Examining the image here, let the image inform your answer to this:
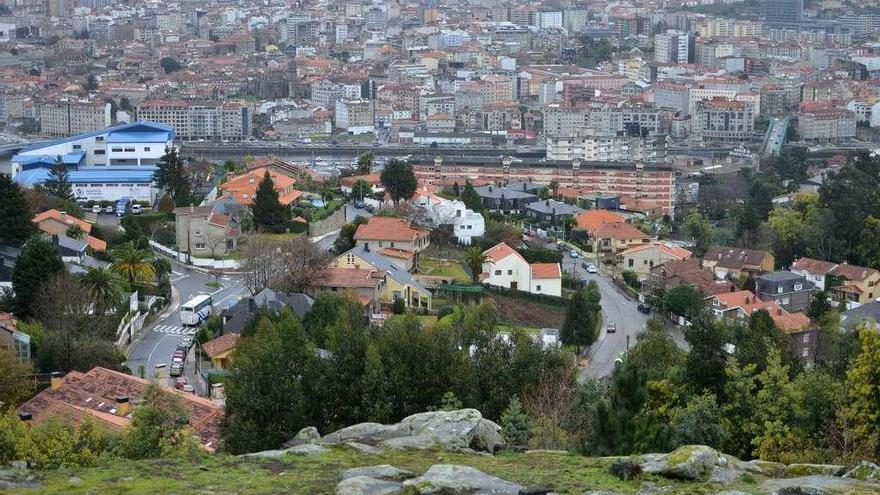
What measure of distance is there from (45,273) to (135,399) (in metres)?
4.14

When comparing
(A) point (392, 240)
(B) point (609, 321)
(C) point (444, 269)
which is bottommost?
(B) point (609, 321)

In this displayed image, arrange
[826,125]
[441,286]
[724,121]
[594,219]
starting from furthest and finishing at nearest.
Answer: [724,121] < [826,125] < [594,219] < [441,286]

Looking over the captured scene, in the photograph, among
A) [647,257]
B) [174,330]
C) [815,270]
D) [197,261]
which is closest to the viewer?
[174,330]

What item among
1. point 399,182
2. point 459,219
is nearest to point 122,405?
point 459,219

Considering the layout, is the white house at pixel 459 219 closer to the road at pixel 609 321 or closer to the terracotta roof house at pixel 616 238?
the road at pixel 609 321

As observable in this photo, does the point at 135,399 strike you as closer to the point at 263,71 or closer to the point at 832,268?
the point at 832,268

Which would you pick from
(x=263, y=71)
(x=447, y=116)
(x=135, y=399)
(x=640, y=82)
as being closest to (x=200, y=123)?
(x=447, y=116)

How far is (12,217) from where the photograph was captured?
52.1 ft

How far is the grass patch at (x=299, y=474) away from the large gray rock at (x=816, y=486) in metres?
0.13

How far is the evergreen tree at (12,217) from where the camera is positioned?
622 inches

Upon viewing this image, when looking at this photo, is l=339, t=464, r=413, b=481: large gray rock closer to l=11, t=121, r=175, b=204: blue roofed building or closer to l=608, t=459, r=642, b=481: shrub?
l=608, t=459, r=642, b=481: shrub

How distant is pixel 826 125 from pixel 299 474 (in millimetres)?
39417

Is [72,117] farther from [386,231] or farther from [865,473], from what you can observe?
[865,473]

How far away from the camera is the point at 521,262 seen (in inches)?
706
